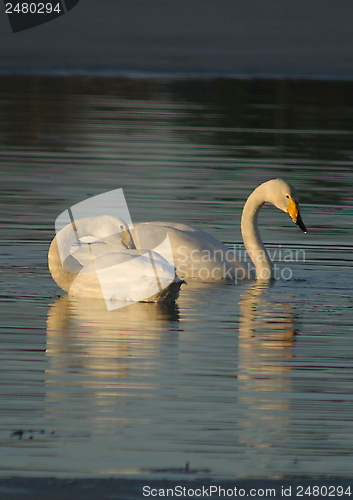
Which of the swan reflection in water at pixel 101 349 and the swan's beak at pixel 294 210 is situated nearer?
the swan reflection in water at pixel 101 349

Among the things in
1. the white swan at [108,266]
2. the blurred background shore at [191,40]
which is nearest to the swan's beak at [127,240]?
the white swan at [108,266]

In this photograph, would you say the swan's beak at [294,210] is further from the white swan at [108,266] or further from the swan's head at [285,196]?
the white swan at [108,266]

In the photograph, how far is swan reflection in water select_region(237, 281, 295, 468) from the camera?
5.31 metres

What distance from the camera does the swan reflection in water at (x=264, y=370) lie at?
209 inches

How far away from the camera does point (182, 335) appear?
7.18 m

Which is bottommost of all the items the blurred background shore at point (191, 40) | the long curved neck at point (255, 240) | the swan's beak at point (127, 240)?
the blurred background shore at point (191, 40)

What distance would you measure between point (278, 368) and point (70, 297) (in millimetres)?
2423

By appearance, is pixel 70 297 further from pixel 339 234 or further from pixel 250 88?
pixel 250 88

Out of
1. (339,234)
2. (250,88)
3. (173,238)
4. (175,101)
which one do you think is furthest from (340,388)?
(250,88)

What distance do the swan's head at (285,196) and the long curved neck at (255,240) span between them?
9cm

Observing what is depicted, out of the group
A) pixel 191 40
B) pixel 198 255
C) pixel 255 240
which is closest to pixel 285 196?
pixel 255 240

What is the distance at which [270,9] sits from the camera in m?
27.3

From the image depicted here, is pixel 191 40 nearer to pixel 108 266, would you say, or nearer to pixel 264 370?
pixel 108 266

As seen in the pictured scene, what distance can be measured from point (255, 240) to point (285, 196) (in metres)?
0.46
